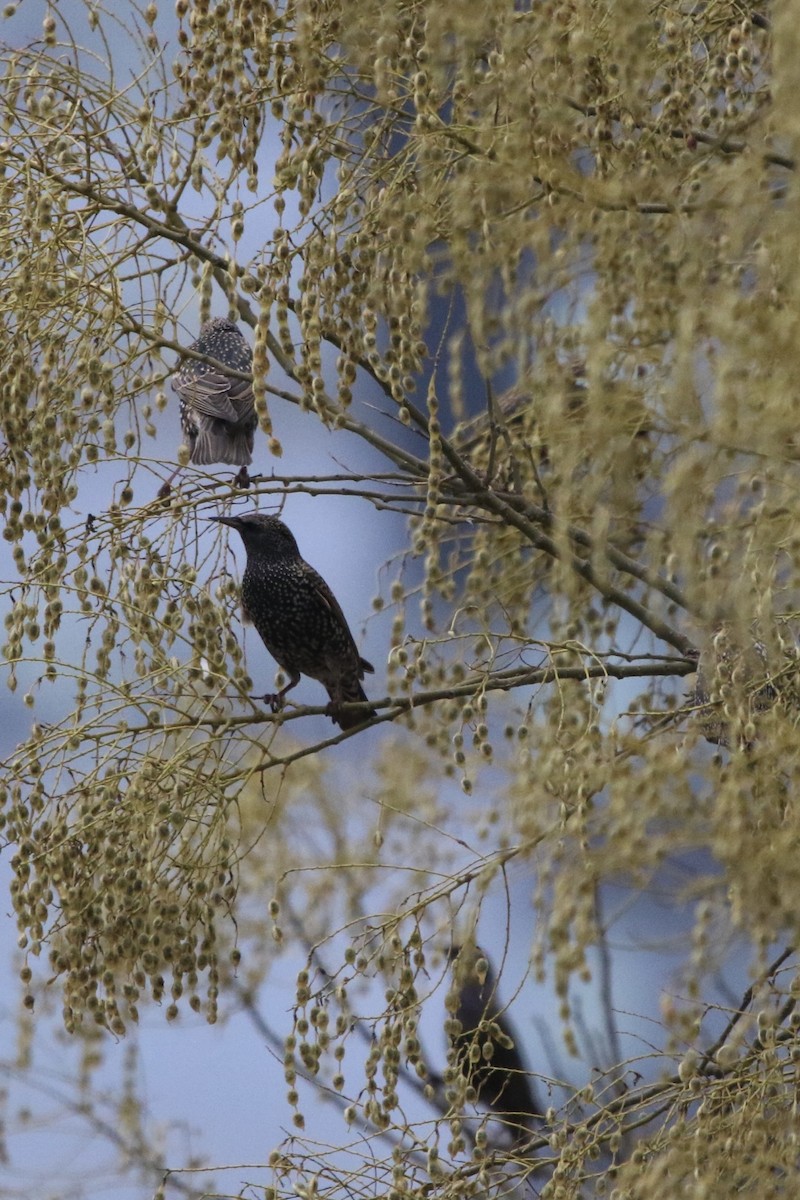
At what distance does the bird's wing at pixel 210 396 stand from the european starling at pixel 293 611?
0.40 meters

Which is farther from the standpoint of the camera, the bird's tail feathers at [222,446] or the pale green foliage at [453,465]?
the bird's tail feathers at [222,446]

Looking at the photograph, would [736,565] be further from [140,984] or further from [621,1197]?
[140,984]

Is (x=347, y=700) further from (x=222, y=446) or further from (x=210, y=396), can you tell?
(x=210, y=396)

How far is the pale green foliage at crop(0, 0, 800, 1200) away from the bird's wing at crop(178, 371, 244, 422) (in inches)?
30.2

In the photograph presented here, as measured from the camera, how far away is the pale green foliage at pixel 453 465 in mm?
2834

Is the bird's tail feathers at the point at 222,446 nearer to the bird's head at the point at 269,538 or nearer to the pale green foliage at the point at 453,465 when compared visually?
the bird's head at the point at 269,538

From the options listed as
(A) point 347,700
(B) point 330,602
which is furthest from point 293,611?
(A) point 347,700

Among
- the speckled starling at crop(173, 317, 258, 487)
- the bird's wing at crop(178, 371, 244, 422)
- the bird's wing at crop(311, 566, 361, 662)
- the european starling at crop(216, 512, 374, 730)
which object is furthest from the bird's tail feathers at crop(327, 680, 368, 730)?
the bird's wing at crop(178, 371, 244, 422)

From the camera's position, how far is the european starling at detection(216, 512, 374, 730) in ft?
18.2

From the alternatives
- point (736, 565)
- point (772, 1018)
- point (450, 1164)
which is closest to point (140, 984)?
point (450, 1164)

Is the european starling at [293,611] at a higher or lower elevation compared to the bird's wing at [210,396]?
lower

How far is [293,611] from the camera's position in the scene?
5.62 m

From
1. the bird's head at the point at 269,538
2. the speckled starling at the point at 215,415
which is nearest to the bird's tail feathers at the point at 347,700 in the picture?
the bird's head at the point at 269,538

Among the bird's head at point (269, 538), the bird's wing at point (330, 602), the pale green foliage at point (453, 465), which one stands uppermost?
the bird's head at point (269, 538)
